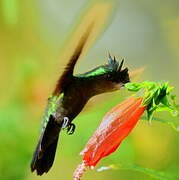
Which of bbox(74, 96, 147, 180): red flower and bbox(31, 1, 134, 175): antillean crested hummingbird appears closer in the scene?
bbox(74, 96, 147, 180): red flower

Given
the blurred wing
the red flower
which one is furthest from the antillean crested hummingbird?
the red flower

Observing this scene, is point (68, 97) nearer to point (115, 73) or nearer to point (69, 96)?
point (69, 96)

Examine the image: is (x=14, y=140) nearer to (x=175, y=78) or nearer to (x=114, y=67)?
(x=114, y=67)

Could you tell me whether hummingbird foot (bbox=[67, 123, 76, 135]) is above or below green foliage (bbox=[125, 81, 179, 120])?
below

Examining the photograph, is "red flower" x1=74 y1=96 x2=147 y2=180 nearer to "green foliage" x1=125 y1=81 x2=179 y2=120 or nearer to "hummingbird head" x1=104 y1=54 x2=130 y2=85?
"green foliage" x1=125 y1=81 x2=179 y2=120

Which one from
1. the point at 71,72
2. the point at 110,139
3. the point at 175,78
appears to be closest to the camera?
the point at 110,139

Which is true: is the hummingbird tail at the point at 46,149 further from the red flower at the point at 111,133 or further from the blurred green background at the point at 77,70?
the red flower at the point at 111,133

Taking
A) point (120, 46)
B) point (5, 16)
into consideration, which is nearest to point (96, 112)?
point (120, 46)
